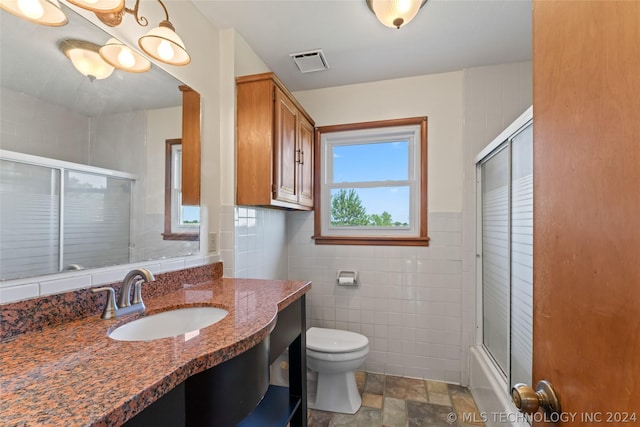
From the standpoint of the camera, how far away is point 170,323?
1.05 m

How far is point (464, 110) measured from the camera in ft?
6.95

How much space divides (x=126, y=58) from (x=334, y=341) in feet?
6.29

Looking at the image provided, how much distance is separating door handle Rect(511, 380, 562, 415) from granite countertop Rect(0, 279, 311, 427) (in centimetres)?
62

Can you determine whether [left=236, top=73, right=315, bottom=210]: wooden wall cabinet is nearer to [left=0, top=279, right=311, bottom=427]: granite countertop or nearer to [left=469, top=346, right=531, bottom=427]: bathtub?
[left=0, top=279, right=311, bottom=427]: granite countertop

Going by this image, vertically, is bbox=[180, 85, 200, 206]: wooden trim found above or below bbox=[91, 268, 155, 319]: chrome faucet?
above

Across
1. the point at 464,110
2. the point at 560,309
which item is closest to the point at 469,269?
the point at 464,110

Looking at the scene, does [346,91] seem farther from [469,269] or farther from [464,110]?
[469,269]

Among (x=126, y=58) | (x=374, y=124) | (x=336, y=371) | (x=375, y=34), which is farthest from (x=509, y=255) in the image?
(x=126, y=58)

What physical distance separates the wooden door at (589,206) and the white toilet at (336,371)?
1.34 meters

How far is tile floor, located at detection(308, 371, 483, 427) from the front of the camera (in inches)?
66.1

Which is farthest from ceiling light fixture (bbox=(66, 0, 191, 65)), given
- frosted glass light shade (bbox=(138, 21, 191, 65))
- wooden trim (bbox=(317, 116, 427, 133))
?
wooden trim (bbox=(317, 116, 427, 133))

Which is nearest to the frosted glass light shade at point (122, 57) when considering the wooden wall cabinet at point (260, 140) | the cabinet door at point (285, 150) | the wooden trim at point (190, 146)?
the wooden trim at point (190, 146)

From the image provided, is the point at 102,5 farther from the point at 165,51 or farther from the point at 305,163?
the point at 305,163

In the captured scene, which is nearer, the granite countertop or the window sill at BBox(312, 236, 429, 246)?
the granite countertop
